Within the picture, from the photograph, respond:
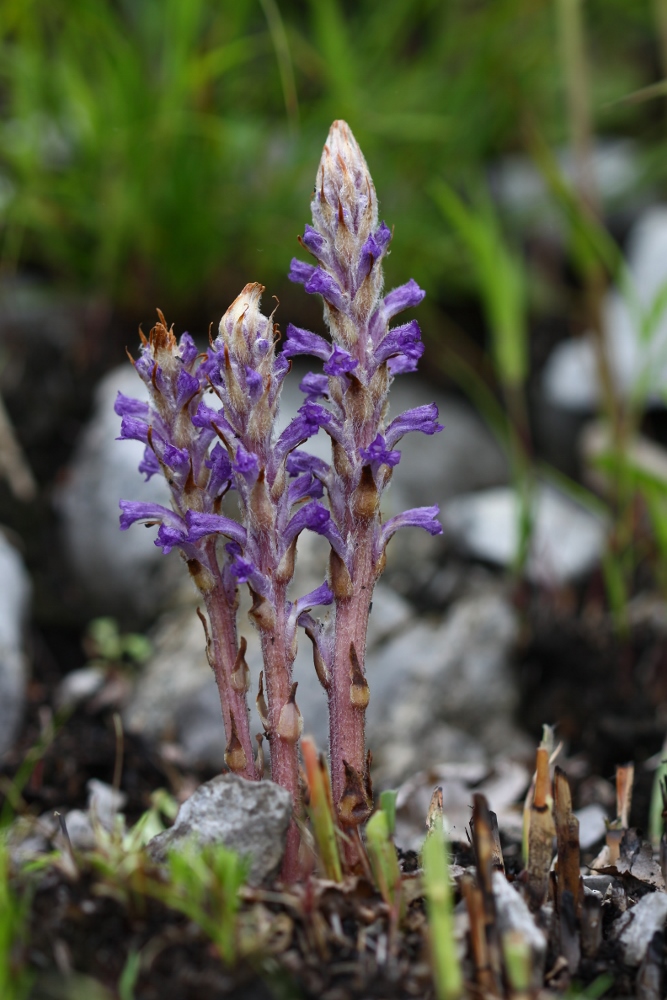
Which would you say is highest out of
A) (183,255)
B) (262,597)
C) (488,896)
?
(183,255)

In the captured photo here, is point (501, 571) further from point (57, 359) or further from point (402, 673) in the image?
point (57, 359)

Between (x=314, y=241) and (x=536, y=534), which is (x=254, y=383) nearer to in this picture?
(x=314, y=241)

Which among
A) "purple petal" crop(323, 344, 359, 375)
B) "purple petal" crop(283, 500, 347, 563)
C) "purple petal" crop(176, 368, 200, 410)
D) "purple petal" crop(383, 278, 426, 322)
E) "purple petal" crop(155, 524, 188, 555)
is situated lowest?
"purple petal" crop(283, 500, 347, 563)

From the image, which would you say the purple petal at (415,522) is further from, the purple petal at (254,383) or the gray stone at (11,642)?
the gray stone at (11,642)

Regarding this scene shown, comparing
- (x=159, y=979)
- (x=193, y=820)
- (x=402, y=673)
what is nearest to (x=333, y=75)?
(x=402, y=673)

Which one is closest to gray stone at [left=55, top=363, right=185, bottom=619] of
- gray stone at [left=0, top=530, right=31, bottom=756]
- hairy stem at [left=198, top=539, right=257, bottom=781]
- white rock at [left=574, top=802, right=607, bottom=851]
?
gray stone at [left=0, top=530, right=31, bottom=756]

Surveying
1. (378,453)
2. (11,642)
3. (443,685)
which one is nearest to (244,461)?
(378,453)

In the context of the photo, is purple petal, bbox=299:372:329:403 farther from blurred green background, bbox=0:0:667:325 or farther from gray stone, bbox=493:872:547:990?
blurred green background, bbox=0:0:667:325
